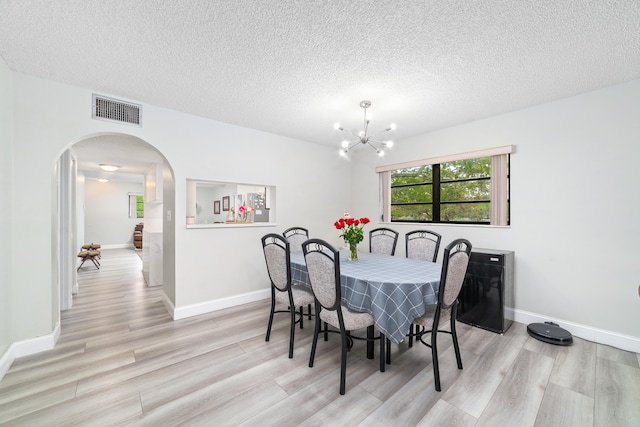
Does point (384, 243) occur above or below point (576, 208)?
below

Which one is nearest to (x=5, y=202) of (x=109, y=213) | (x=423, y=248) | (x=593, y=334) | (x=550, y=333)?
(x=423, y=248)

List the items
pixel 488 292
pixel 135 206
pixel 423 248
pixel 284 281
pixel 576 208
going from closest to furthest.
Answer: pixel 284 281 → pixel 576 208 → pixel 488 292 → pixel 423 248 → pixel 135 206

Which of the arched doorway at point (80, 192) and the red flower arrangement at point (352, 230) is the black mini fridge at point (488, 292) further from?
the arched doorway at point (80, 192)

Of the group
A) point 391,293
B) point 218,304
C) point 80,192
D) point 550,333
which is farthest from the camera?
point 80,192

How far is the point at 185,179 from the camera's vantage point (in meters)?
3.34

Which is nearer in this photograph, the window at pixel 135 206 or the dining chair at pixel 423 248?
the dining chair at pixel 423 248

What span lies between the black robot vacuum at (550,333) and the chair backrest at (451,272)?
55.3 inches

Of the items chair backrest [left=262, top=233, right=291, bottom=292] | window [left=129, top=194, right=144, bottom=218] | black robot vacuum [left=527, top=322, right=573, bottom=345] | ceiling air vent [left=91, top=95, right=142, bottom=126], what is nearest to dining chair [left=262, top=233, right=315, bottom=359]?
chair backrest [left=262, top=233, right=291, bottom=292]

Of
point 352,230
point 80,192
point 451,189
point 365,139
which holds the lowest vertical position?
point 352,230

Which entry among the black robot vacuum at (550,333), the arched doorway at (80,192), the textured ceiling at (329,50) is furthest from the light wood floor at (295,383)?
the textured ceiling at (329,50)

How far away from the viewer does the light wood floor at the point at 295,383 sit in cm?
167

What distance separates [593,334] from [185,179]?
4.86 metres

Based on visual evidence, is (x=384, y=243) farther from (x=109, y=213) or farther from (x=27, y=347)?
(x=109, y=213)

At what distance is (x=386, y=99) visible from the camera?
112 inches
